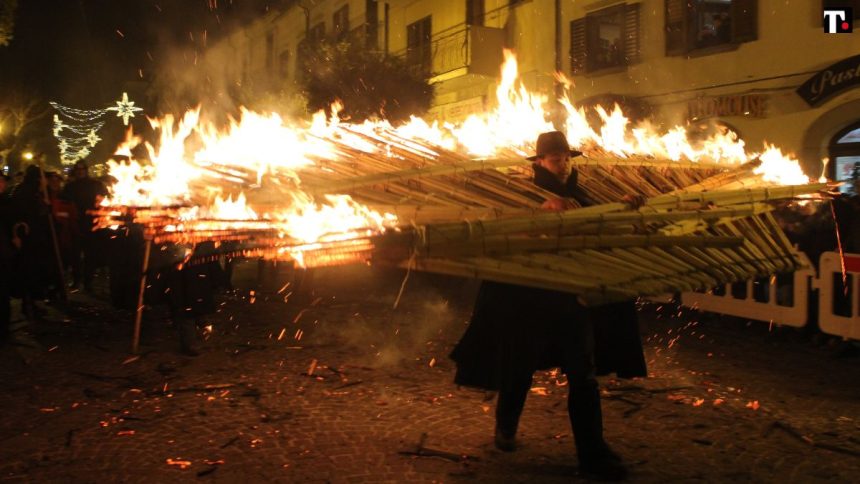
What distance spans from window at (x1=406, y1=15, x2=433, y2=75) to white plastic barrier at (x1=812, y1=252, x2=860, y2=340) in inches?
631

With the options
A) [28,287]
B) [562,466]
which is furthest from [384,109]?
[562,466]

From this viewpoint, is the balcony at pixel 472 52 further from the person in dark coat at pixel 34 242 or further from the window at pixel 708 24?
the person in dark coat at pixel 34 242

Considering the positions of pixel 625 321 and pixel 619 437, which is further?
pixel 619 437

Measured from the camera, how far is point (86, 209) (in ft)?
34.9

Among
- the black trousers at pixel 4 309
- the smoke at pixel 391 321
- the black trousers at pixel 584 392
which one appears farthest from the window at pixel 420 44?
the black trousers at pixel 584 392

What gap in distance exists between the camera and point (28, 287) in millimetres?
8633

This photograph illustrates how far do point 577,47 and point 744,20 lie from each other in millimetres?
4589

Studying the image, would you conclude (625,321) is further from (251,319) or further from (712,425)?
(251,319)

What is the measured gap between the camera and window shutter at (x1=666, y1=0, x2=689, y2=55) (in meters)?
15.2

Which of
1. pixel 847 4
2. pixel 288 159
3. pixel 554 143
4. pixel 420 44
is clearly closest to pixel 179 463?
pixel 288 159

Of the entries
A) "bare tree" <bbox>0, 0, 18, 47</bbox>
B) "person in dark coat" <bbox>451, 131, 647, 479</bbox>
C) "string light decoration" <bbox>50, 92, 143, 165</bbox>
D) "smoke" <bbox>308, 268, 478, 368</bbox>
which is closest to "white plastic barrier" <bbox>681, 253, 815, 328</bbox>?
"smoke" <bbox>308, 268, 478, 368</bbox>

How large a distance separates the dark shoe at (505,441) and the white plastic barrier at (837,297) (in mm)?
4344

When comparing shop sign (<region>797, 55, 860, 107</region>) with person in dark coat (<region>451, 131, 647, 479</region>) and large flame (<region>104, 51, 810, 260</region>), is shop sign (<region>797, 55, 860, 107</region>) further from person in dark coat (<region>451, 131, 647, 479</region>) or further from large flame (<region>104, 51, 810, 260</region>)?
person in dark coat (<region>451, 131, 647, 479</region>)

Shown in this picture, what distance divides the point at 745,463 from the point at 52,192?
978 centimetres
